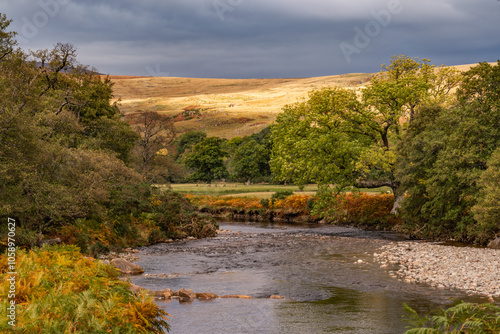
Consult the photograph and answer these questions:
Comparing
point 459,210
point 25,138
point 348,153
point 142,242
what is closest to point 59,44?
point 142,242

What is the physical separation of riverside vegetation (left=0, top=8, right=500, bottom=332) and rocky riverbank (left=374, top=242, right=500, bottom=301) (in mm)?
3029

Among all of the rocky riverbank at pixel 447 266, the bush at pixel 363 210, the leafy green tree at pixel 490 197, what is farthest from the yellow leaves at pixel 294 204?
the leafy green tree at pixel 490 197

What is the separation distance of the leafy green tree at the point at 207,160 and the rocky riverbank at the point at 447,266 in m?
64.8

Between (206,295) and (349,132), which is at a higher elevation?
(349,132)

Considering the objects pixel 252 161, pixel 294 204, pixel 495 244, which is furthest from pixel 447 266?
pixel 252 161

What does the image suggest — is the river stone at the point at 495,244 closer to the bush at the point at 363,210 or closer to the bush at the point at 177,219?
the bush at the point at 363,210

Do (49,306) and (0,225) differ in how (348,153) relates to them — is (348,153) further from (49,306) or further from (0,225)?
(49,306)

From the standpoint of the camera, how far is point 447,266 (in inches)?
851

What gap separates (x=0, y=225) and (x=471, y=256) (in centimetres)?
2233

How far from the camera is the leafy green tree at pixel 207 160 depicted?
92.1 metres

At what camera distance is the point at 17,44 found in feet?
97.3

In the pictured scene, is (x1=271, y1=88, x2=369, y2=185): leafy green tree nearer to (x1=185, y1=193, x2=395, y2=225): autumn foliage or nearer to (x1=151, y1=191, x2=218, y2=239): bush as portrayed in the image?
(x1=185, y1=193, x2=395, y2=225): autumn foliage

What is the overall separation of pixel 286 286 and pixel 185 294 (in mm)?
4338

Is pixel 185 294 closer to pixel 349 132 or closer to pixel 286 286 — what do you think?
pixel 286 286
